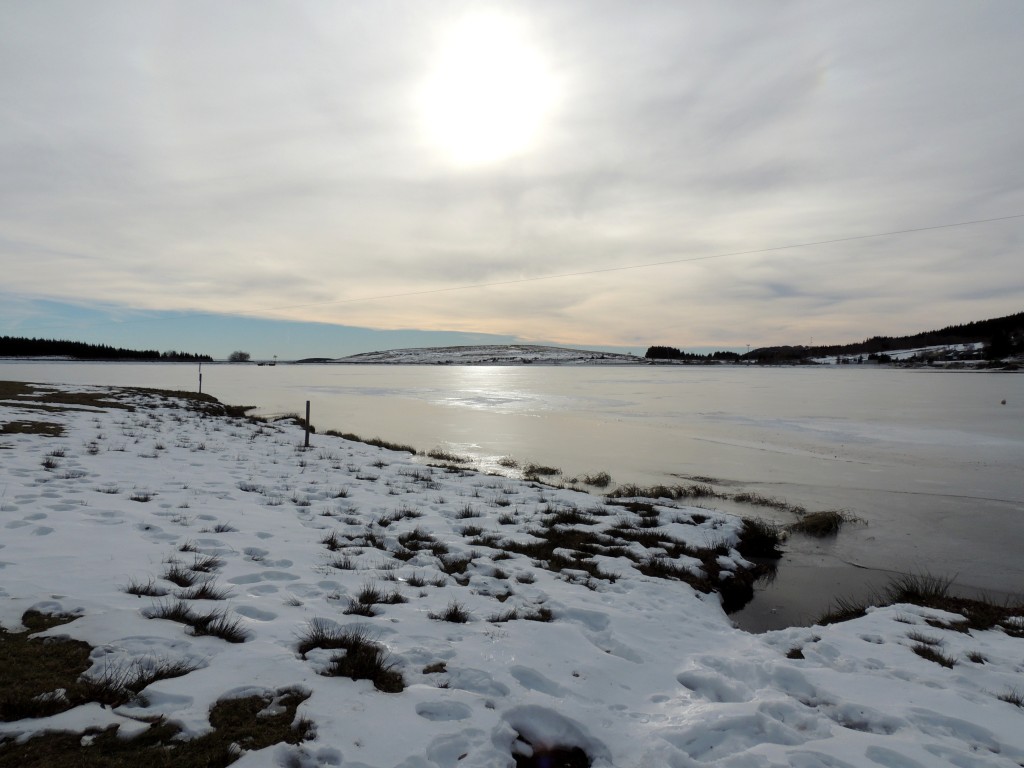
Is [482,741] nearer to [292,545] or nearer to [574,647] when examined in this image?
[574,647]

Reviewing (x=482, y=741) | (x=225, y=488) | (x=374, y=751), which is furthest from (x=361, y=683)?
(x=225, y=488)

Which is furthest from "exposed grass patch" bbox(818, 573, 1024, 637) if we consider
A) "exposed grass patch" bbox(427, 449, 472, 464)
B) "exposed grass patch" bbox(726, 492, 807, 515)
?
"exposed grass patch" bbox(427, 449, 472, 464)

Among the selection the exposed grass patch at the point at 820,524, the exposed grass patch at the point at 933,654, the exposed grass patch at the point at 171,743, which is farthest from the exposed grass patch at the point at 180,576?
the exposed grass patch at the point at 820,524

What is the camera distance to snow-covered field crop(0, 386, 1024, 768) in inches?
163

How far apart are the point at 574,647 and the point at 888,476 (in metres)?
18.0

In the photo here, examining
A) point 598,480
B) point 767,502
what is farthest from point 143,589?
point 767,502

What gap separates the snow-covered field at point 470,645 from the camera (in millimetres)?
4145

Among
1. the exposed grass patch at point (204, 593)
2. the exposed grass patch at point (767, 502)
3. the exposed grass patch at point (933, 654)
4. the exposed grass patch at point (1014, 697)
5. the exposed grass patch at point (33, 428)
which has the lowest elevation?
the exposed grass patch at point (767, 502)

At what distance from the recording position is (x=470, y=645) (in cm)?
552

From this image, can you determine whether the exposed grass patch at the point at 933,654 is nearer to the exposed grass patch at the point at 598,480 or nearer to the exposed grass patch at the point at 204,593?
the exposed grass patch at the point at 204,593

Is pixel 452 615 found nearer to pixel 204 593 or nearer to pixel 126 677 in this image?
pixel 204 593

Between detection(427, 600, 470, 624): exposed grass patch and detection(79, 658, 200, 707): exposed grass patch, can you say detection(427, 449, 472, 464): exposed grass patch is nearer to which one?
detection(427, 600, 470, 624): exposed grass patch

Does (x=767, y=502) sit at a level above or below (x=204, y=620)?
below

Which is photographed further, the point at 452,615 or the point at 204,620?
the point at 452,615
